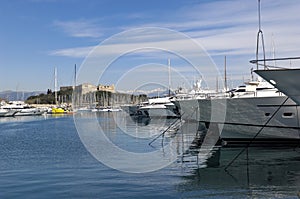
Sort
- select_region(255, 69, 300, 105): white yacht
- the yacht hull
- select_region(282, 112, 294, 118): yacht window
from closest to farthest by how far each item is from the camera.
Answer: select_region(255, 69, 300, 105): white yacht
select_region(282, 112, 294, 118): yacht window
the yacht hull

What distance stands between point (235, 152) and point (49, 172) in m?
12.2

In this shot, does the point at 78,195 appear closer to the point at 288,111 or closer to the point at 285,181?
the point at 285,181

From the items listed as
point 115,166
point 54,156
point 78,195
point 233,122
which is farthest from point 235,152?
point 78,195

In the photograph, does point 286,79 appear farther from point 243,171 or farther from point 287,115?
point 287,115

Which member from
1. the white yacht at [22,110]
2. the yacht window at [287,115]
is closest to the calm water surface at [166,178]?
the yacht window at [287,115]

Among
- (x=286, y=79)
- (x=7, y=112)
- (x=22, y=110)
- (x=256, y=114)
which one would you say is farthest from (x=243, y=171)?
(x=22, y=110)

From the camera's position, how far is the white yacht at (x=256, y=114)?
88.5 ft

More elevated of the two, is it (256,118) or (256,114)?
(256,114)

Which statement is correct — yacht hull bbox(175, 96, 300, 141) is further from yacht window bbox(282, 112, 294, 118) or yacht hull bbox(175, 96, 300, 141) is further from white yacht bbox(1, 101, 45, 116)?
white yacht bbox(1, 101, 45, 116)

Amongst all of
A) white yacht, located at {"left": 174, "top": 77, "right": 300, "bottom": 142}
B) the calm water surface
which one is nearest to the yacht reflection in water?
the calm water surface

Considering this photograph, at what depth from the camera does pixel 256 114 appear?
1108 inches

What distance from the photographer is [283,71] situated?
767 inches

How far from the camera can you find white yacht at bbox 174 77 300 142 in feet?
88.5

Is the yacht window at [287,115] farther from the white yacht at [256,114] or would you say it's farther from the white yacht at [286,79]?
the white yacht at [286,79]
